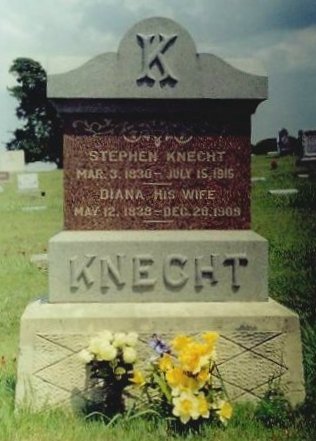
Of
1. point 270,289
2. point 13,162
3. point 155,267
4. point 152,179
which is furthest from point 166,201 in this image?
point 13,162

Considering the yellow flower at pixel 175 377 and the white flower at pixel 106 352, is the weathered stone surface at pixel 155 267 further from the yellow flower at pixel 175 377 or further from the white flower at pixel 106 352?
the yellow flower at pixel 175 377

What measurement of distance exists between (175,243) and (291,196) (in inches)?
390

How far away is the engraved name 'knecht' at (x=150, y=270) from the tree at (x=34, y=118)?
1356 inches

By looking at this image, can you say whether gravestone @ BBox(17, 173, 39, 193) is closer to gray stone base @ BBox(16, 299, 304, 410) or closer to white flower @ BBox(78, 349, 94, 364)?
gray stone base @ BBox(16, 299, 304, 410)

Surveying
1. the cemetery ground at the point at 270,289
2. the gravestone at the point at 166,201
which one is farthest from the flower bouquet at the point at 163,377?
the gravestone at the point at 166,201

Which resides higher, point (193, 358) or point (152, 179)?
point (152, 179)

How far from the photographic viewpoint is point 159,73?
4203 millimetres

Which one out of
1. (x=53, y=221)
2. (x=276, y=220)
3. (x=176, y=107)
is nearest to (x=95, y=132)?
(x=176, y=107)

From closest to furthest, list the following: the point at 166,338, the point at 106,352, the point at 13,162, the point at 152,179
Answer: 1. the point at 106,352
2. the point at 166,338
3. the point at 152,179
4. the point at 13,162

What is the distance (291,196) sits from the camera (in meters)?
13.8

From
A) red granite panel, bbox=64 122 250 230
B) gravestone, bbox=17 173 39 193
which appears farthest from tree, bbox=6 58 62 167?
red granite panel, bbox=64 122 250 230

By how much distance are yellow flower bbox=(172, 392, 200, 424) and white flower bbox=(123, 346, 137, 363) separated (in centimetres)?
33

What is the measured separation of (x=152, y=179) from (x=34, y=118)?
119ft

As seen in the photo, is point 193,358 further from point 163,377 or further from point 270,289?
point 270,289
